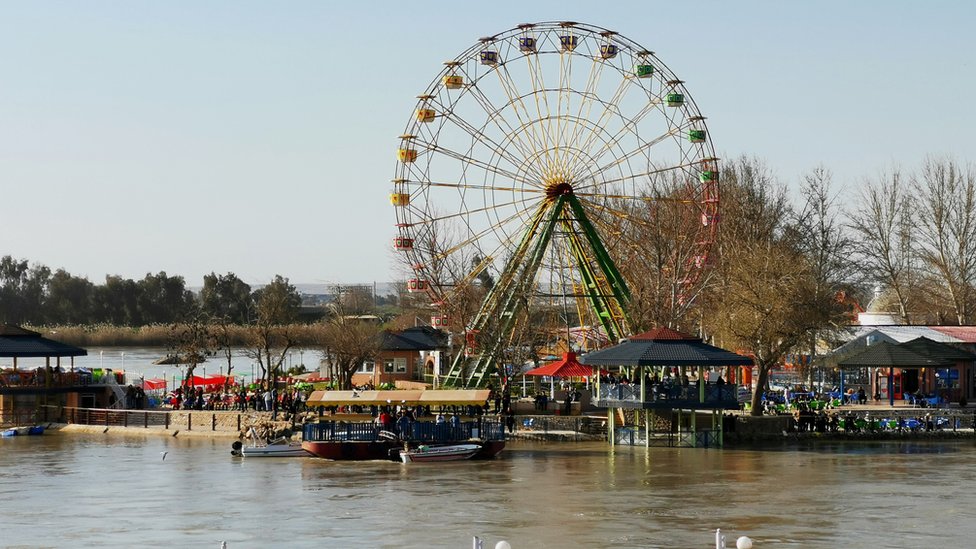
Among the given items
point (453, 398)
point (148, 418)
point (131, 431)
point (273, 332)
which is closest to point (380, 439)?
point (453, 398)

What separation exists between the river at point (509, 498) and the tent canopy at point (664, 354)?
3345 millimetres

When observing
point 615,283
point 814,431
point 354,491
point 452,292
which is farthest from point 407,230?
point 354,491

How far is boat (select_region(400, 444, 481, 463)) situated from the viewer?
52.8 m

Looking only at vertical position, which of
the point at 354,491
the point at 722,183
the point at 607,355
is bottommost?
the point at 354,491

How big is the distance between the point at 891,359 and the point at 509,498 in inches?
1286

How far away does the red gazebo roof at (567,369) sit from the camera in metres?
66.9

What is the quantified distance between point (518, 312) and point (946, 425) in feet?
67.4

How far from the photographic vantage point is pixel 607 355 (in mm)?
56812

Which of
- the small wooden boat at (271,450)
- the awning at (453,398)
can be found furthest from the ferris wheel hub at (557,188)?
the small wooden boat at (271,450)

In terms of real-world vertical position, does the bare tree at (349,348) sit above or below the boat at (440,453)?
above

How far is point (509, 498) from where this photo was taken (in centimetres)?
4344

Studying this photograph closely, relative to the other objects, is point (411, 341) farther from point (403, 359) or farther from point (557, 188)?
point (557, 188)

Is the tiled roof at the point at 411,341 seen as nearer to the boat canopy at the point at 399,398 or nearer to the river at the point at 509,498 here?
the river at the point at 509,498

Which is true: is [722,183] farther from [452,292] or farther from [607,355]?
[607,355]
